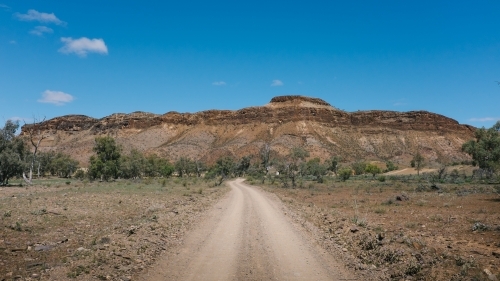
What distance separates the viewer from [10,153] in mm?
44406

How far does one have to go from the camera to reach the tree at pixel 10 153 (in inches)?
1716

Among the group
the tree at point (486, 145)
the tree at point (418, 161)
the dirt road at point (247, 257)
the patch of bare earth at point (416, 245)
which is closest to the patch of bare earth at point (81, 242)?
the dirt road at point (247, 257)

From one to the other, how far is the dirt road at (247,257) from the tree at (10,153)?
132ft

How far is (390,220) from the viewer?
16734 mm

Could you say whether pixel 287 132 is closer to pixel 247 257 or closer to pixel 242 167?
pixel 242 167

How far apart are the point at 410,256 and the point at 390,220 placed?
783cm

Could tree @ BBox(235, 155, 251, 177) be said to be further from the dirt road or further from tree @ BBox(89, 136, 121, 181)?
the dirt road

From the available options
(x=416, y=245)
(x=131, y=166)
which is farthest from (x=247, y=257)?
(x=131, y=166)

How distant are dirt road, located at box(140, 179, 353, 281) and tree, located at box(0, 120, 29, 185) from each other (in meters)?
40.2

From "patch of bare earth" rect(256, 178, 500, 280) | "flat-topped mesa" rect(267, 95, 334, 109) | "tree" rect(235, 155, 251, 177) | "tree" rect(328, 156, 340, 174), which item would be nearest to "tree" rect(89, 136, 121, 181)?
"tree" rect(235, 155, 251, 177)

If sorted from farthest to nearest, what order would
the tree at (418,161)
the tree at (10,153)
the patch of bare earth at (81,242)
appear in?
1. the tree at (418,161)
2. the tree at (10,153)
3. the patch of bare earth at (81,242)

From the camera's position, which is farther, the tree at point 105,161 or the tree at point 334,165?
the tree at point 334,165

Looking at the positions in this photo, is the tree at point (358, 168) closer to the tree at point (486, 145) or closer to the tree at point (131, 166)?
the tree at point (486, 145)

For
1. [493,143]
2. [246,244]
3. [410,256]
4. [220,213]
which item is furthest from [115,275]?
[493,143]
